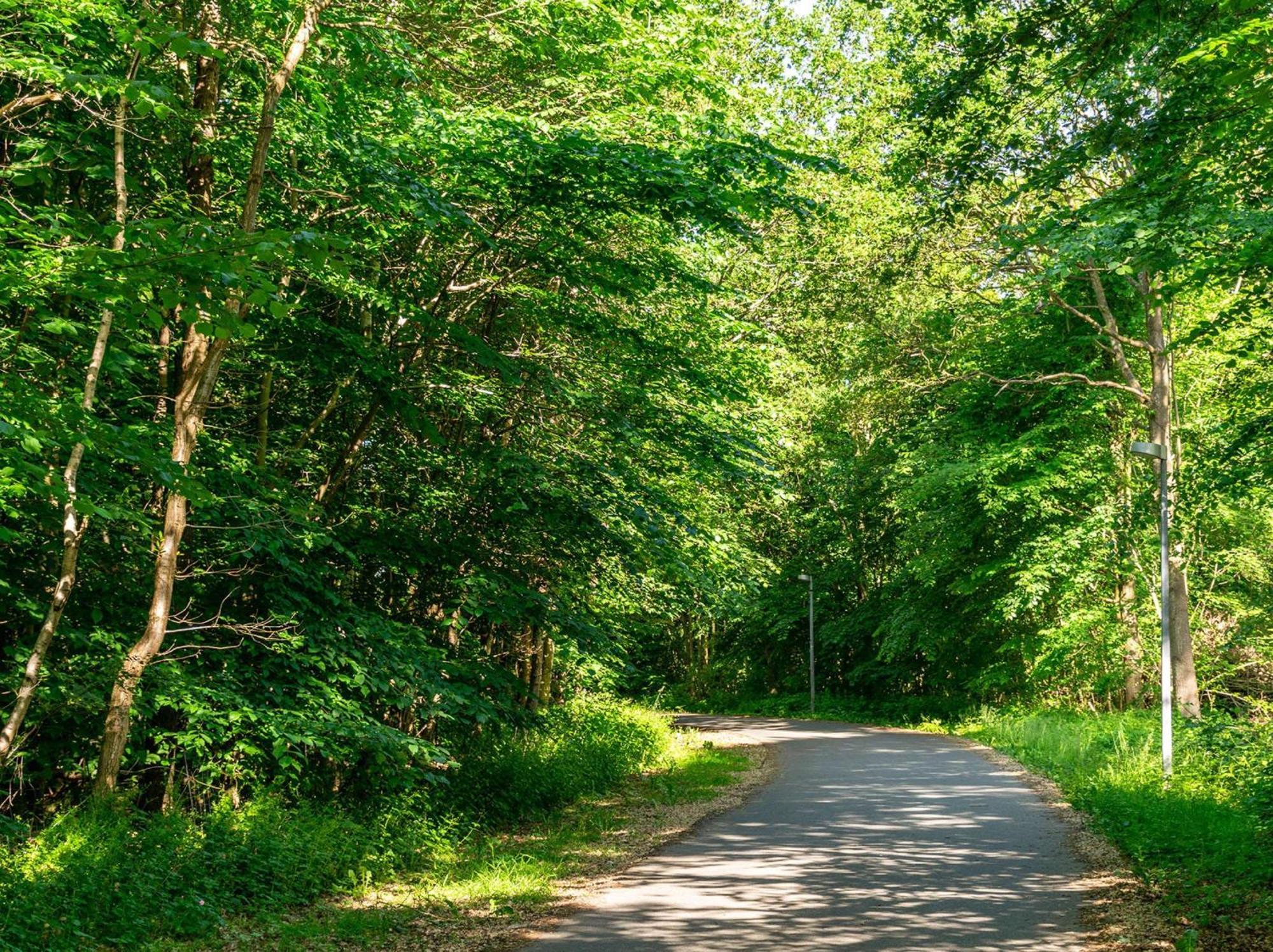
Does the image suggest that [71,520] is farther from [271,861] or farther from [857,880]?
[857,880]

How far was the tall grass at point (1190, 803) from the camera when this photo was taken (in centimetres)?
810

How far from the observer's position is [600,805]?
14.0 metres

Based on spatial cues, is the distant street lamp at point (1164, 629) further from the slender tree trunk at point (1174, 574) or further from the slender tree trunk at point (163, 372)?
the slender tree trunk at point (163, 372)

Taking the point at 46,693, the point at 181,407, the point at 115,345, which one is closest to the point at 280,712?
Result: the point at 46,693

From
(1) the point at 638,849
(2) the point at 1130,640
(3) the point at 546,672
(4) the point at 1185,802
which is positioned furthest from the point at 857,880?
(2) the point at 1130,640

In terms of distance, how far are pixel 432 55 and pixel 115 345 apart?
369 cm

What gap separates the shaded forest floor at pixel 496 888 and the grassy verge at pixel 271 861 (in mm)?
31

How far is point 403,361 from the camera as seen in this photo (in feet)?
36.7

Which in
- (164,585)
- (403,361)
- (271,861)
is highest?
(403,361)

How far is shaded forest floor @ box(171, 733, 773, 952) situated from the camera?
7.46 m

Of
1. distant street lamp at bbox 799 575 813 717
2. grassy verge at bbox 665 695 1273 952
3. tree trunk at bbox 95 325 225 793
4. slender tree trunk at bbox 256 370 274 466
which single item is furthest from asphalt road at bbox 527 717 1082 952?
distant street lamp at bbox 799 575 813 717

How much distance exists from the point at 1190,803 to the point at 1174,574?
10.4 meters

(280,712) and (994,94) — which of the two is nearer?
(280,712)

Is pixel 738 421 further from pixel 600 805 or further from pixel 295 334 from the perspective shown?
pixel 295 334
